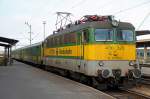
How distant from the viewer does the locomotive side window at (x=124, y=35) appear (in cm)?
1611

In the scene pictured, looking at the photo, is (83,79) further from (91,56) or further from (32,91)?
(32,91)

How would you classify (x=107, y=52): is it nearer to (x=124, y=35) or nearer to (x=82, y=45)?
(x=124, y=35)

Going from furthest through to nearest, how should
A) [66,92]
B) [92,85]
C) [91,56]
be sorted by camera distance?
[92,85], [91,56], [66,92]

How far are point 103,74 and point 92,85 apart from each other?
69.7 inches

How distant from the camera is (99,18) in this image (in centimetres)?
1712

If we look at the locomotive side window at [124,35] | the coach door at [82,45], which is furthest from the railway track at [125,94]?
the locomotive side window at [124,35]

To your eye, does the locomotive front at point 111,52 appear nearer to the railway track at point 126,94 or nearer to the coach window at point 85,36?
the coach window at point 85,36

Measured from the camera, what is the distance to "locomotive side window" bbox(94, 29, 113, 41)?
51.8 ft

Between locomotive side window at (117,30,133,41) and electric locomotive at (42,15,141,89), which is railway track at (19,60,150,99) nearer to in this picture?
electric locomotive at (42,15,141,89)

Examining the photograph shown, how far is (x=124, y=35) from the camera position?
53.3 ft

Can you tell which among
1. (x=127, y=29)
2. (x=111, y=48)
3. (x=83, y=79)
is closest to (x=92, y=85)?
(x=83, y=79)

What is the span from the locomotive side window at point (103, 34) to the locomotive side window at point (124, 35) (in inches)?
16.5

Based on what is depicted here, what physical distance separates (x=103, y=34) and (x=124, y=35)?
1098 millimetres

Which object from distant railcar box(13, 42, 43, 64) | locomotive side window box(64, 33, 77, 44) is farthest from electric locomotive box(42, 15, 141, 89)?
distant railcar box(13, 42, 43, 64)
